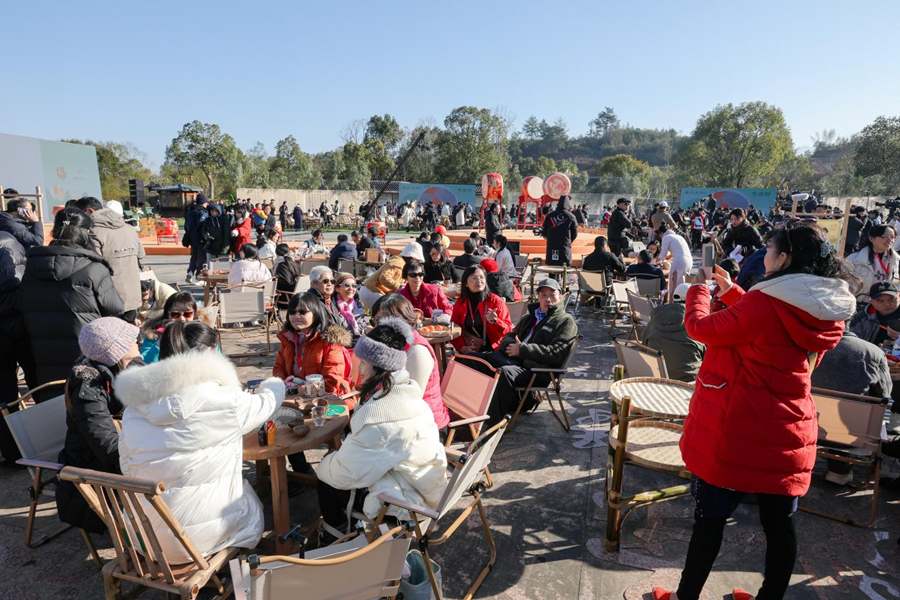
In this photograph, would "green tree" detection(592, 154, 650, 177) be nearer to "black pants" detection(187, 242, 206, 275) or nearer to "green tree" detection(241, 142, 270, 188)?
"green tree" detection(241, 142, 270, 188)

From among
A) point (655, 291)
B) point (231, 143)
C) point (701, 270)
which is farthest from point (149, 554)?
point (231, 143)

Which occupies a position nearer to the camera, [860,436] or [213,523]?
[213,523]

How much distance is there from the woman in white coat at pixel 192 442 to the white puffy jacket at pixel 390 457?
0.46m

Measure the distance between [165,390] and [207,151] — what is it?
40823 mm

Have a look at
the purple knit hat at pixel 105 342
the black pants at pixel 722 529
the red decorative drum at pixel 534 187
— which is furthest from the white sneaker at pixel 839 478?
the red decorative drum at pixel 534 187

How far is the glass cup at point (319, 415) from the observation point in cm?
289

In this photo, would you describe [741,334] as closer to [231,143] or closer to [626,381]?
[626,381]

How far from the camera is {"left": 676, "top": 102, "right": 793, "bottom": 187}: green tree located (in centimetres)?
4741

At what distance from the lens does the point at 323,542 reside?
109 inches

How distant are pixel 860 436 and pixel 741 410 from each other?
1.77 meters

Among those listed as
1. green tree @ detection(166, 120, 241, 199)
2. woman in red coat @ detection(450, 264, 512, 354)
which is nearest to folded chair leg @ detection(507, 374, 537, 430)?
woman in red coat @ detection(450, 264, 512, 354)

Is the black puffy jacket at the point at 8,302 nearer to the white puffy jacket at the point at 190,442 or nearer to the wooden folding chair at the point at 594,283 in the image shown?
the white puffy jacket at the point at 190,442

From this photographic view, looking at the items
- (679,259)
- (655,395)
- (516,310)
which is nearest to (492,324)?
(516,310)

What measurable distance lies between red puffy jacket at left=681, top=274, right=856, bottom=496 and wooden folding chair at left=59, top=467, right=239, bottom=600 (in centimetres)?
212
